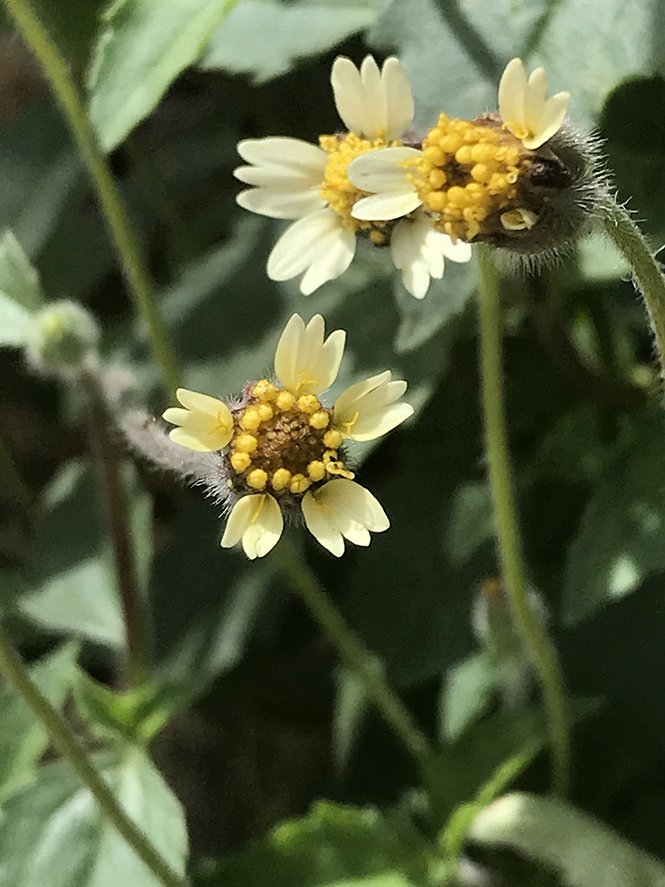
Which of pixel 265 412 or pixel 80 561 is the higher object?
pixel 265 412

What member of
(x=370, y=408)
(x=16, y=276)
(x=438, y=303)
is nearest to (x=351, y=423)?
(x=370, y=408)

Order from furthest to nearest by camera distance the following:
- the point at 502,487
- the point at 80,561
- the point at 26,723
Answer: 1. the point at 80,561
2. the point at 26,723
3. the point at 502,487

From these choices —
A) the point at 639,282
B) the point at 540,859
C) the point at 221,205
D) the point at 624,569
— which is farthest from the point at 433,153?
the point at 221,205

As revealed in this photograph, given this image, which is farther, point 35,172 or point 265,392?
point 35,172

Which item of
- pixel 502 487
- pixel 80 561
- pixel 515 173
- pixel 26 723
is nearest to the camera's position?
pixel 515 173

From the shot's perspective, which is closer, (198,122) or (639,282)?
(639,282)

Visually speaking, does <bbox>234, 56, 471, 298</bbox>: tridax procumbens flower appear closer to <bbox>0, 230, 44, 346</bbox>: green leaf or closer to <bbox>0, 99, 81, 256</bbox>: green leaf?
<bbox>0, 230, 44, 346</bbox>: green leaf

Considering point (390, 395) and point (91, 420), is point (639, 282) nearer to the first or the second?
A: point (390, 395)

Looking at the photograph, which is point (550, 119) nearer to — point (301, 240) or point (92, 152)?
point (301, 240)
